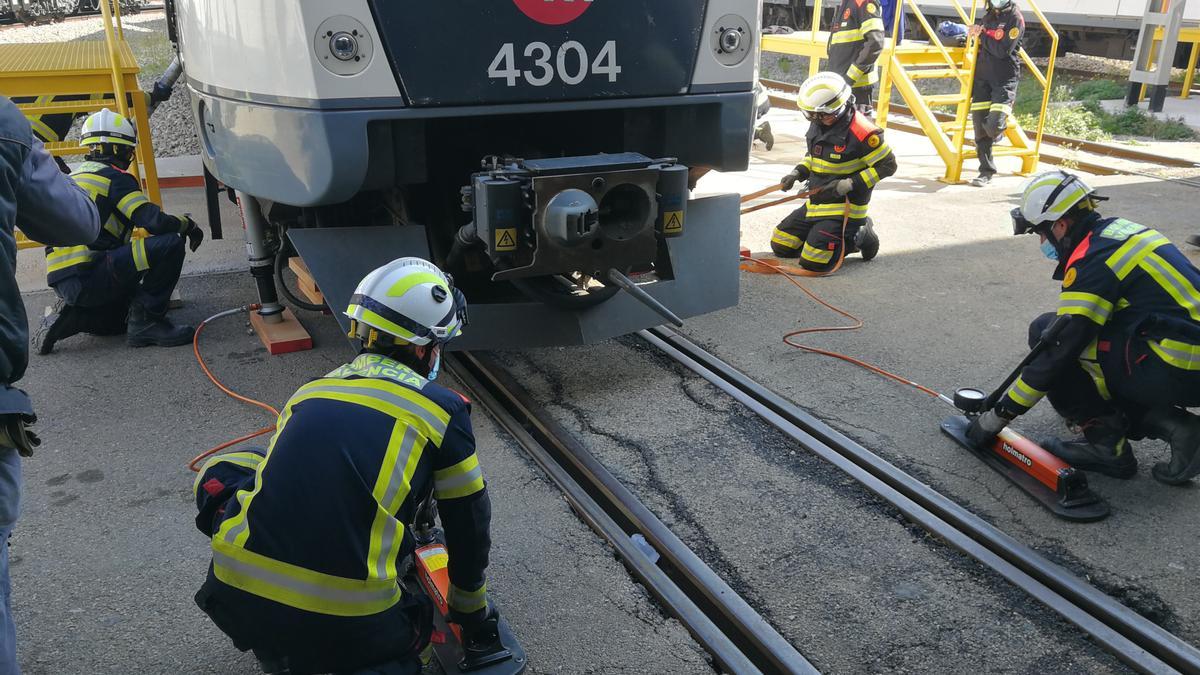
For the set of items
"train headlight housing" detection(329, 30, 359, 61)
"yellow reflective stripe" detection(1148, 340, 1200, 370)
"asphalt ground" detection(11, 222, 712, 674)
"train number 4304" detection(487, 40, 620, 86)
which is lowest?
"asphalt ground" detection(11, 222, 712, 674)

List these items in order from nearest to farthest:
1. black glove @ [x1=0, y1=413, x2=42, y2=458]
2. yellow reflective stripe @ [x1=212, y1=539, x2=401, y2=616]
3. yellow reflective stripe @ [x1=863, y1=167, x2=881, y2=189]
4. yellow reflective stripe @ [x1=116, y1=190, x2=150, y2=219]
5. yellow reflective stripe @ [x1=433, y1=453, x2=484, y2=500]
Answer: black glove @ [x1=0, y1=413, x2=42, y2=458]
yellow reflective stripe @ [x1=212, y1=539, x2=401, y2=616]
yellow reflective stripe @ [x1=433, y1=453, x2=484, y2=500]
yellow reflective stripe @ [x1=116, y1=190, x2=150, y2=219]
yellow reflective stripe @ [x1=863, y1=167, x2=881, y2=189]

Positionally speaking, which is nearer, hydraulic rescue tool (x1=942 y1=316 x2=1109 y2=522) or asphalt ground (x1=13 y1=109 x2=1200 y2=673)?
asphalt ground (x1=13 y1=109 x2=1200 y2=673)

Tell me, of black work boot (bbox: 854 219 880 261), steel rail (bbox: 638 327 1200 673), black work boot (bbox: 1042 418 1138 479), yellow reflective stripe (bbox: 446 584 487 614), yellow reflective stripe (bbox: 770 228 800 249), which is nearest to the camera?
yellow reflective stripe (bbox: 446 584 487 614)

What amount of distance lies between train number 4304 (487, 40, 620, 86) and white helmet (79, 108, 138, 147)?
275 cm

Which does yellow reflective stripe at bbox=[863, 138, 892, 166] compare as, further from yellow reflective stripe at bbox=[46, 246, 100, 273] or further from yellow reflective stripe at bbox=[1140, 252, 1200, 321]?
yellow reflective stripe at bbox=[46, 246, 100, 273]

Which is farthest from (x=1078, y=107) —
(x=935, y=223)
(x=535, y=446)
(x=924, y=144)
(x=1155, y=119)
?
(x=535, y=446)

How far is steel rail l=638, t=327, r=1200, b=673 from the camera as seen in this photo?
3.00 m

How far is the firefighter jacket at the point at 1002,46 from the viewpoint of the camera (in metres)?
9.22

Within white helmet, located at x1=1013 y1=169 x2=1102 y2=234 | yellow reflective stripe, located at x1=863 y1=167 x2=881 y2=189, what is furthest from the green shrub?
white helmet, located at x1=1013 y1=169 x2=1102 y2=234

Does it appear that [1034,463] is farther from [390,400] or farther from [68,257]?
[68,257]

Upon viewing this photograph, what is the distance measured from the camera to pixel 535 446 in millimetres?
4297

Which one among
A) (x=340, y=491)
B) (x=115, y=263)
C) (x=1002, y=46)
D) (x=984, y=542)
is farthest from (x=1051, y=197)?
(x=1002, y=46)

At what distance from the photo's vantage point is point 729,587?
3.32 metres

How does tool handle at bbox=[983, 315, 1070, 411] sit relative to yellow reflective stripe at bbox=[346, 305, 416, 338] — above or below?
below
